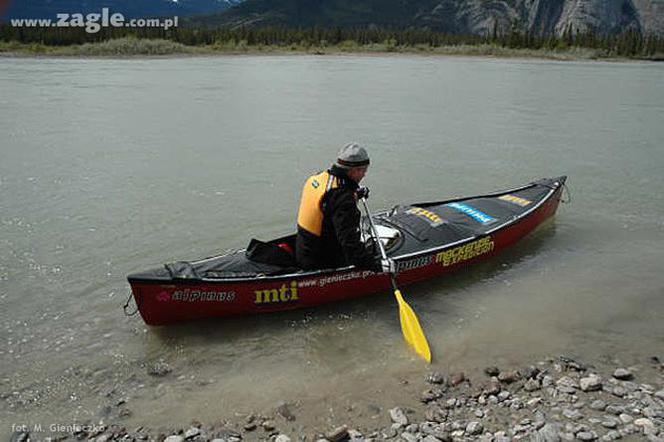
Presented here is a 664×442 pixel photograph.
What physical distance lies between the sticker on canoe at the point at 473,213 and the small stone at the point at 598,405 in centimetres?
404

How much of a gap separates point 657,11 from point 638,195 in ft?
665

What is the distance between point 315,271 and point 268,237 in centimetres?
299

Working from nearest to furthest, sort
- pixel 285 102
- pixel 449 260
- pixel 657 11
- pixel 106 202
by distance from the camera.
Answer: pixel 449 260 → pixel 106 202 → pixel 285 102 → pixel 657 11

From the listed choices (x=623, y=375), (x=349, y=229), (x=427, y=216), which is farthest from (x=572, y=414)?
(x=427, y=216)

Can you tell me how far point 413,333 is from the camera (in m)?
6.38

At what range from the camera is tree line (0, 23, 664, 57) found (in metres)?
75.2

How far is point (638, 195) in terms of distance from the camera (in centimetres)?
1248

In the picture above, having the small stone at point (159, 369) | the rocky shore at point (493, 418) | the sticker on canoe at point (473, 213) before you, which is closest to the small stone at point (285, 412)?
the rocky shore at point (493, 418)

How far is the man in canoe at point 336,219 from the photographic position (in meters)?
6.23

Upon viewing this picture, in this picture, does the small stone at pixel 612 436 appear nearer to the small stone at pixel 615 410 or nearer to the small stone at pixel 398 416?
the small stone at pixel 615 410

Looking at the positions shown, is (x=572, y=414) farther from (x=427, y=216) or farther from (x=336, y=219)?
(x=427, y=216)

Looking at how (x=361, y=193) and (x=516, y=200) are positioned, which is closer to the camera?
(x=361, y=193)

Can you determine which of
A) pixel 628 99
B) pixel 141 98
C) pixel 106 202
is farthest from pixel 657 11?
pixel 106 202

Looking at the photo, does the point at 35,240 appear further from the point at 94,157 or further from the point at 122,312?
the point at 94,157
